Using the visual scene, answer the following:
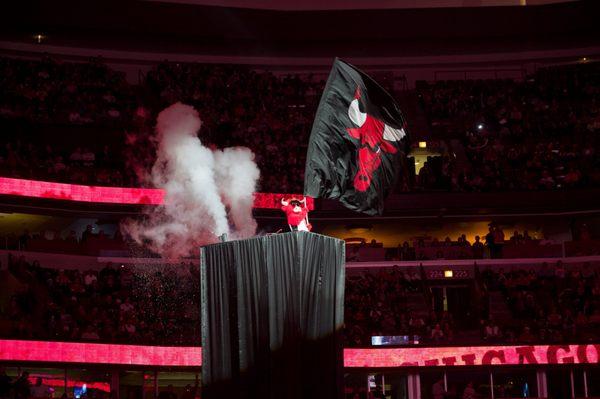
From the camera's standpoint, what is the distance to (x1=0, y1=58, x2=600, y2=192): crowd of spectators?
109 ft

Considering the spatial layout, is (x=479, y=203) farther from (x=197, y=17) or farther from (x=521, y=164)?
(x=197, y=17)

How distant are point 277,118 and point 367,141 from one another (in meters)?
25.0

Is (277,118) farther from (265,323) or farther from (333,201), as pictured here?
(265,323)

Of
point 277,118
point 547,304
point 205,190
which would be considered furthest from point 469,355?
point 205,190

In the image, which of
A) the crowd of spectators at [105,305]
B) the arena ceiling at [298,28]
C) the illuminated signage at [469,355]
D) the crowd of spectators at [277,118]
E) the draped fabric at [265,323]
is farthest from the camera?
the arena ceiling at [298,28]

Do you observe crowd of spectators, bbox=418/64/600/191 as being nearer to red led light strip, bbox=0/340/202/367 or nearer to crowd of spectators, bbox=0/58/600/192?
crowd of spectators, bbox=0/58/600/192

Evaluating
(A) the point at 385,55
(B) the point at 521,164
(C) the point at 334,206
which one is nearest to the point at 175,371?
(C) the point at 334,206

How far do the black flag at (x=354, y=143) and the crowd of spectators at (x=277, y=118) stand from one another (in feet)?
65.6

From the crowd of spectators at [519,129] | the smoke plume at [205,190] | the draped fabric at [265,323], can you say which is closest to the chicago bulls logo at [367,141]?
the draped fabric at [265,323]

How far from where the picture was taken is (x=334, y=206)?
33781mm

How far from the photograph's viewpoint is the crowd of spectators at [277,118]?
33250mm

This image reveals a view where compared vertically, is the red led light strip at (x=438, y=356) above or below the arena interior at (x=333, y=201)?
below

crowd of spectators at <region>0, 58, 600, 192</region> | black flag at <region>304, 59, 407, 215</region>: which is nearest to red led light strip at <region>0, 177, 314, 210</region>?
crowd of spectators at <region>0, 58, 600, 192</region>

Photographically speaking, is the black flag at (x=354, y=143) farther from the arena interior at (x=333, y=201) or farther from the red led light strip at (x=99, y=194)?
the red led light strip at (x=99, y=194)
